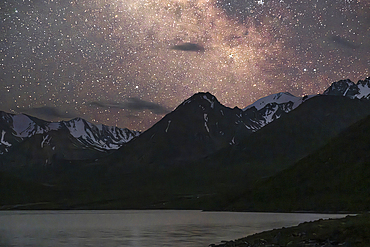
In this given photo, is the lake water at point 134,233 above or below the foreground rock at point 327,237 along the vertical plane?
below

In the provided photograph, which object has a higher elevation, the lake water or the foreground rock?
the foreground rock

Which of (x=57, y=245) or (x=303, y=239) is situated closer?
(x=303, y=239)

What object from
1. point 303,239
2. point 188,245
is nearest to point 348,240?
point 303,239

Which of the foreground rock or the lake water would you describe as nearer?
the foreground rock

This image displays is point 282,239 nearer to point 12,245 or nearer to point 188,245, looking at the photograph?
point 188,245

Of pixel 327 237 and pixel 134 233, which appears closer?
pixel 327 237

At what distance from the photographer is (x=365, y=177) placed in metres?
198

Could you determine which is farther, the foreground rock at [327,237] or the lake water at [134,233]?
the lake water at [134,233]

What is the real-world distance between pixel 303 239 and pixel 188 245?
15969 millimetres

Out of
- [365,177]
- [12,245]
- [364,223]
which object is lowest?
[12,245]

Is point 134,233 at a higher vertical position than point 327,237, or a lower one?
lower

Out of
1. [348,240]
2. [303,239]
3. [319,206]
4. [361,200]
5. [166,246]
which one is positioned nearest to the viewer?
[348,240]

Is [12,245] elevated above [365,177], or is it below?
below

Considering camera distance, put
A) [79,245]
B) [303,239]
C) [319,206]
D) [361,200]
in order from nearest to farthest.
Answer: [303,239]
[79,245]
[361,200]
[319,206]
